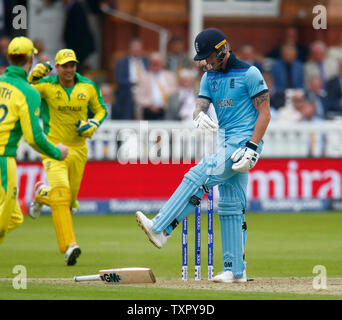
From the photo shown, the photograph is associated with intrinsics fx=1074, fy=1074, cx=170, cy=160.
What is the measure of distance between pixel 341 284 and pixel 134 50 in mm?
10997

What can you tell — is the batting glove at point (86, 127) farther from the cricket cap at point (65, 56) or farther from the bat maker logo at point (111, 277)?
the bat maker logo at point (111, 277)

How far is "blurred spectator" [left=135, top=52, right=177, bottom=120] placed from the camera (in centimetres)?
2041

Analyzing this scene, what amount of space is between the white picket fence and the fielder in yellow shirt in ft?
18.5

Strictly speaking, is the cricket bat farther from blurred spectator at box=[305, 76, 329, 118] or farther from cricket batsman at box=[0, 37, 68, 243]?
blurred spectator at box=[305, 76, 329, 118]

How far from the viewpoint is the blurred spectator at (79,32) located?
22.3 meters

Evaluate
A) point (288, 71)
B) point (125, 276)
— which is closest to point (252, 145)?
point (125, 276)

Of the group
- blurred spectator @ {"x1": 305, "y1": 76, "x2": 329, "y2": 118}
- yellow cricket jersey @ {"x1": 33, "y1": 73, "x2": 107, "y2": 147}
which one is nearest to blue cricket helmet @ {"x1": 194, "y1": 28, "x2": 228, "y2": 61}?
yellow cricket jersey @ {"x1": 33, "y1": 73, "x2": 107, "y2": 147}

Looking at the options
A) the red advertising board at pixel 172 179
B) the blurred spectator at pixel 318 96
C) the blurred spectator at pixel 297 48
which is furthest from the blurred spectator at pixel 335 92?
the red advertising board at pixel 172 179

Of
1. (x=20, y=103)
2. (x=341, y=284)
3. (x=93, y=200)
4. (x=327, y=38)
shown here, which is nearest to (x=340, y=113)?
(x=327, y=38)

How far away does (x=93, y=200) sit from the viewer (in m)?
19.4

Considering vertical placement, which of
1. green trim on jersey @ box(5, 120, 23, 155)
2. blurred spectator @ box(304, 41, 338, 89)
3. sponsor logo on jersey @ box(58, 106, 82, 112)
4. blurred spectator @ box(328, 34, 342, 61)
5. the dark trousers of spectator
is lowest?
green trim on jersey @ box(5, 120, 23, 155)

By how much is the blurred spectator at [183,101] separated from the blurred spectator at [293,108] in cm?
176

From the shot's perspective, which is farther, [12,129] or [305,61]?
[305,61]
